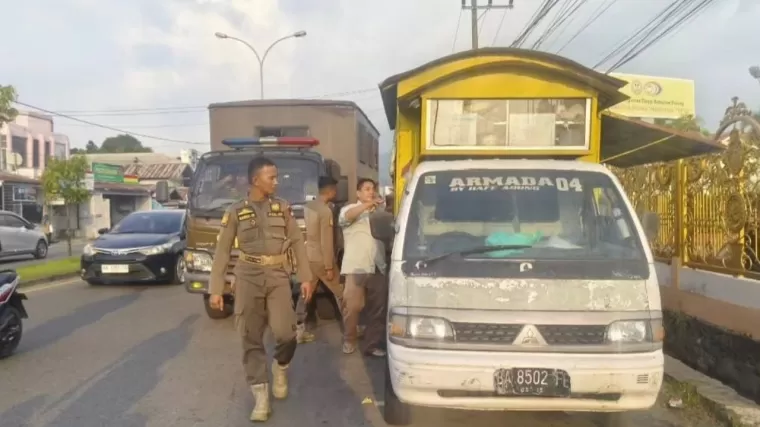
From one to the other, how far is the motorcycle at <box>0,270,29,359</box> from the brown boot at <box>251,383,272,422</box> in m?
3.31

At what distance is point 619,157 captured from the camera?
856cm

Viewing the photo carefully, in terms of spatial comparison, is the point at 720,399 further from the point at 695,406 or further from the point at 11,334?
the point at 11,334

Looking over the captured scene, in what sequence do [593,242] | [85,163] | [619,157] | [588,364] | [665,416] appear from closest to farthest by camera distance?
[588,364]
[593,242]
[665,416]
[619,157]
[85,163]

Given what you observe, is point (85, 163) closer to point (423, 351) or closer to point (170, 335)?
point (170, 335)

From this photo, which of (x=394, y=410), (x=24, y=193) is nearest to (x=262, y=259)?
(x=394, y=410)

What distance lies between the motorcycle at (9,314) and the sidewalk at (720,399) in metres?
6.19

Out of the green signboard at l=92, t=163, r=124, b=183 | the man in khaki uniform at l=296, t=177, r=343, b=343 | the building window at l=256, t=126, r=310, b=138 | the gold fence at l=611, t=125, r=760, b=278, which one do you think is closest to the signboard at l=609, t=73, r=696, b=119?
the green signboard at l=92, t=163, r=124, b=183

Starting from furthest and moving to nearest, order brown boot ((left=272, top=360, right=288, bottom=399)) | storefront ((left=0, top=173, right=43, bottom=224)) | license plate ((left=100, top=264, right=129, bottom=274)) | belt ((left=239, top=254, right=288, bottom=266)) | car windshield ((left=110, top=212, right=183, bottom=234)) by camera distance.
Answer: storefront ((left=0, top=173, right=43, bottom=224)) < car windshield ((left=110, top=212, right=183, bottom=234)) < license plate ((left=100, top=264, right=129, bottom=274)) < brown boot ((left=272, top=360, right=288, bottom=399)) < belt ((left=239, top=254, right=288, bottom=266))

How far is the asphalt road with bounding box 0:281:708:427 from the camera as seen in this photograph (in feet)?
18.6

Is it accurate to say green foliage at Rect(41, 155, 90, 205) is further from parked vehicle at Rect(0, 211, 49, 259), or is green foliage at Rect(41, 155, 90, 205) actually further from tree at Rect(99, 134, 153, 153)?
tree at Rect(99, 134, 153, 153)

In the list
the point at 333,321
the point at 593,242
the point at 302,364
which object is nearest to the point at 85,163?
the point at 333,321

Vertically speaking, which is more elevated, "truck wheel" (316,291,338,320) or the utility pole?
the utility pole

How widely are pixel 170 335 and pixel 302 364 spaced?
7.62 feet

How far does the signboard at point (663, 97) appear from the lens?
43219 mm
